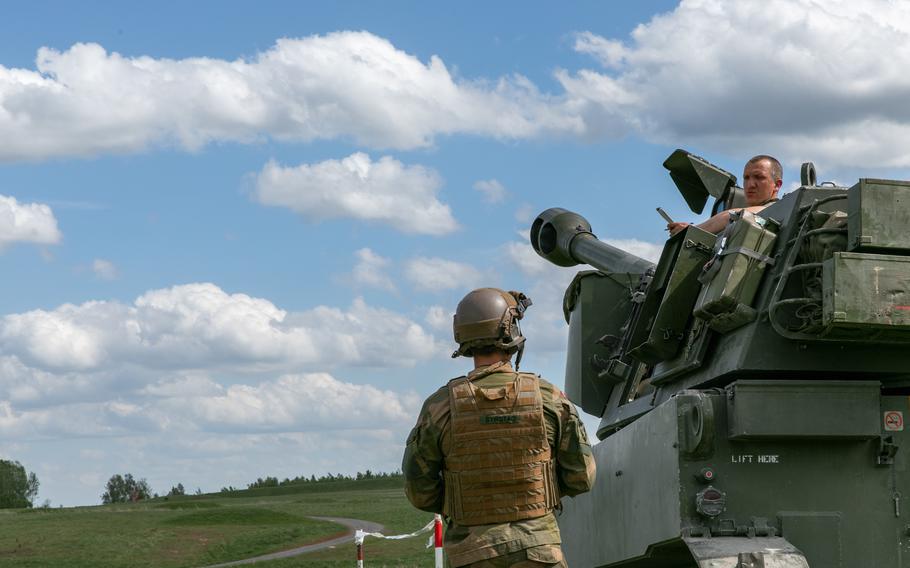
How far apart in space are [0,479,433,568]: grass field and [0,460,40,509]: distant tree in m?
41.5

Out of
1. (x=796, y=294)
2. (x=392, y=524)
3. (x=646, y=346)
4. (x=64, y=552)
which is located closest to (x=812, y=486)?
(x=796, y=294)

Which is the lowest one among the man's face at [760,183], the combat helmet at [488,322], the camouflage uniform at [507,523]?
the camouflage uniform at [507,523]

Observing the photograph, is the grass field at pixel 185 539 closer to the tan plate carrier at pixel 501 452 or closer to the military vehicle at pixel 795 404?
the military vehicle at pixel 795 404

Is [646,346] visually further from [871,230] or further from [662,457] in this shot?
[871,230]

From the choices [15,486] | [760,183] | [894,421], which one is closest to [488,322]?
[894,421]

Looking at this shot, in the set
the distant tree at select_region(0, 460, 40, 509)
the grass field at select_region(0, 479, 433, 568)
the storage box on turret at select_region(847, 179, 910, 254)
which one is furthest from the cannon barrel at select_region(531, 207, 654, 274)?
the distant tree at select_region(0, 460, 40, 509)

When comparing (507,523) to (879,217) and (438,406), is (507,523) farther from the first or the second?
(879,217)

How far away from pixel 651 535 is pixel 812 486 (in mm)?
910

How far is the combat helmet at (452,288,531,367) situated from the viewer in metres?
6.26

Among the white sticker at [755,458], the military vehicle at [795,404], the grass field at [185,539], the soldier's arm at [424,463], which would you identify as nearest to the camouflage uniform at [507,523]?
the soldier's arm at [424,463]

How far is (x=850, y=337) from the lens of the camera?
24.0ft

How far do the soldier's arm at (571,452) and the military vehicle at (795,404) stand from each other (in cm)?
90

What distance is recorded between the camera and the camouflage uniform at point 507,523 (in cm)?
612

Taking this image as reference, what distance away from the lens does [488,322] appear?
6.25 metres
